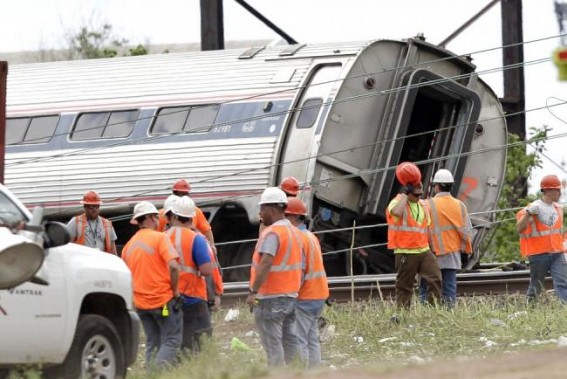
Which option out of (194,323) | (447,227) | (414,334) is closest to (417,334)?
(414,334)

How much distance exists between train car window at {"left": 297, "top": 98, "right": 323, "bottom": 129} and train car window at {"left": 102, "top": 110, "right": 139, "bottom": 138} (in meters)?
2.80

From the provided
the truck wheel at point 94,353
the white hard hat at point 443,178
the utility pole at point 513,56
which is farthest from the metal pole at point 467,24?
the truck wheel at point 94,353

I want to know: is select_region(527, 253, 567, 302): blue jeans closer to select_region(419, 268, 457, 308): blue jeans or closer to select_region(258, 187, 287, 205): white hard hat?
select_region(419, 268, 457, 308): blue jeans

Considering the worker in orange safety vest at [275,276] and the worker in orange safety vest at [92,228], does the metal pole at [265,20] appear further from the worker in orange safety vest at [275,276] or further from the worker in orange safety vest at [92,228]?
the worker in orange safety vest at [275,276]

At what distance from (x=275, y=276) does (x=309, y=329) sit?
735 millimetres

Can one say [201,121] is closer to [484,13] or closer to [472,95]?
[472,95]

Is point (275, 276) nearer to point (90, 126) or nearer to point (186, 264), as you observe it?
point (186, 264)

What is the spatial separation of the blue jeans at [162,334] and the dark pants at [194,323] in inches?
12.0

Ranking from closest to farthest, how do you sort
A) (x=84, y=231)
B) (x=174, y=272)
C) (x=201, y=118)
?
(x=174, y=272) < (x=84, y=231) < (x=201, y=118)

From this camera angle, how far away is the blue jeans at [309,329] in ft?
41.7

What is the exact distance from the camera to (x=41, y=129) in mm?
23281

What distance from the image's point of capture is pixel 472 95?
21891 mm

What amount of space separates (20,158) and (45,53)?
45108mm

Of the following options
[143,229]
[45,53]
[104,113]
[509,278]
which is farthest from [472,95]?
[45,53]
